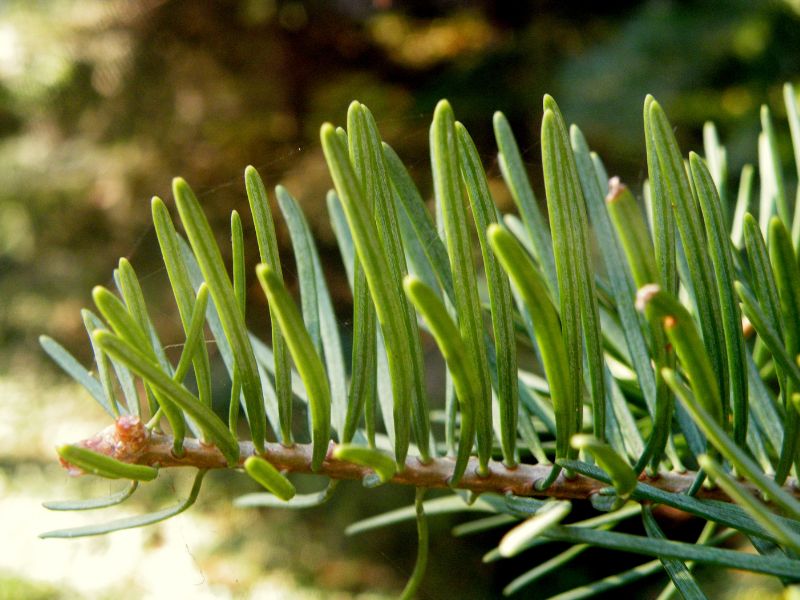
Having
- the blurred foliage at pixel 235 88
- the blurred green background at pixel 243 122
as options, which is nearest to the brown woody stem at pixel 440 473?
the blurred green background at pixel 243 122

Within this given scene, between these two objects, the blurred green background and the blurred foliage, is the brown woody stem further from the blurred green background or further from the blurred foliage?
the blurred foliage

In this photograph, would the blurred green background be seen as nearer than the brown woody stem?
No

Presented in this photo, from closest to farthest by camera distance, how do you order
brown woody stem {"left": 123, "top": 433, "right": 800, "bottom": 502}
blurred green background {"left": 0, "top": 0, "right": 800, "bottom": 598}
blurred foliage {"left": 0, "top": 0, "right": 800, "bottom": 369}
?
brown woody stem {"left": 123, "top": 433, "right": 800, "bottom": 502}
blurred green background {"left": 0, "top": 0, "right": 800, "bottom": 598}
blurred foliage {"left": 0, "top": 0, "right": 800, "bottom": 369}

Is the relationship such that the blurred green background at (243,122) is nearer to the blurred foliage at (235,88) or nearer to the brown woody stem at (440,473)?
the blurred foliage at (235,88)

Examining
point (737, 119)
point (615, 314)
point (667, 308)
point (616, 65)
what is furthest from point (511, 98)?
point (667, 308)

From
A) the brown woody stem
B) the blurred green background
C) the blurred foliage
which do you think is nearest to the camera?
the brown woody stem

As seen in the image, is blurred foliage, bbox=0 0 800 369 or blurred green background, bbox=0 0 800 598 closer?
blurred green background, bbox=0 0 800 598

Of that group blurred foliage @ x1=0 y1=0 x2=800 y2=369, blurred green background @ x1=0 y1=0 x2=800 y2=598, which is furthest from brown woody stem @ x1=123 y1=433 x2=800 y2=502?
blurred foliage @ x1=0 y1=0 x2=800 y2=369

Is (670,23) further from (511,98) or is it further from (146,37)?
(146,37)

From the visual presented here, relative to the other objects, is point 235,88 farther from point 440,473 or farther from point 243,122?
point 440,473
